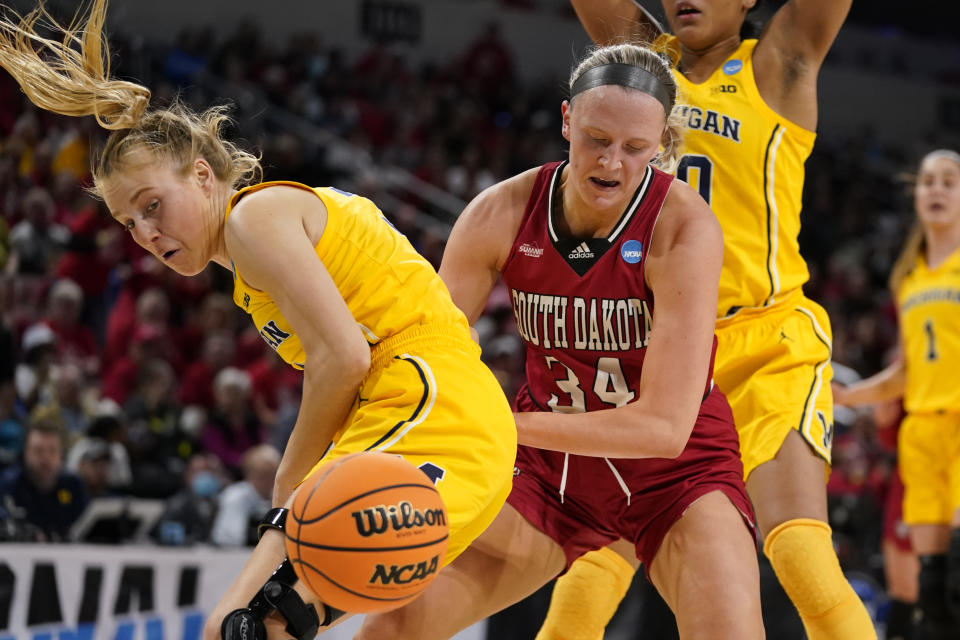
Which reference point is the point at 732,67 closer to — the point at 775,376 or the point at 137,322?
the point at 775,376

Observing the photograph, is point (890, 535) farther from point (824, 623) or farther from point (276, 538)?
point (276, 538)

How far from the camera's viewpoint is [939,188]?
620 centimetres

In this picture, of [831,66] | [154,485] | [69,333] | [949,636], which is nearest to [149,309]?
[69,333]

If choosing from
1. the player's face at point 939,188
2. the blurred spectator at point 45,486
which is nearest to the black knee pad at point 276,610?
the blurred spectator at point 45,486

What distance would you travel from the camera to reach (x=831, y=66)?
1853 centimetres

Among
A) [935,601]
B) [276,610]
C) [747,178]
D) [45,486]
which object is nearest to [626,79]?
[747,178]

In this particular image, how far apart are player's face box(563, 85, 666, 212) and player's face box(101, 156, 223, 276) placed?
3.21 feet

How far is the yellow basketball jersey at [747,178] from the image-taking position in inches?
151

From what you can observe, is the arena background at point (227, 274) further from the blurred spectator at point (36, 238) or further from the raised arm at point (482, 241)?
A: the raised arm at point (482, 241)

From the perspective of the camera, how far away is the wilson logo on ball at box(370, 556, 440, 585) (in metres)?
2.51

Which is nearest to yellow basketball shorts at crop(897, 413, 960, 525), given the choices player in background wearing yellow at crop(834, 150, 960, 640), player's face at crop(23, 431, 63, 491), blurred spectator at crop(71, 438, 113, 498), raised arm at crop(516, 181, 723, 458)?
player in background wearing yellow at crop(834, 150, 960, 640)

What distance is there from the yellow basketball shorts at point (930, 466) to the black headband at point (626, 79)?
12.2 feet

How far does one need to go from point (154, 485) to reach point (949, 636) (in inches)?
172

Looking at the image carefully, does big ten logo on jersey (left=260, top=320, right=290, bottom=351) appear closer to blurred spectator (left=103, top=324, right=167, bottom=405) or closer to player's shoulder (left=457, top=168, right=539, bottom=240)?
player's shoulder (left=457, top=168, right=539, bottom=240)
